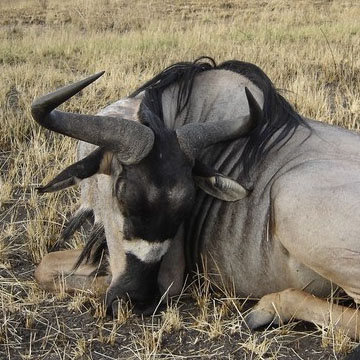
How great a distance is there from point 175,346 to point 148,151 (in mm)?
989

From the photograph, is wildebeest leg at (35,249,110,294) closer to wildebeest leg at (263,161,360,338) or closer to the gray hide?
the gray hide

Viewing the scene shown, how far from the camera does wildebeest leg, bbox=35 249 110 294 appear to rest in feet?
13.5

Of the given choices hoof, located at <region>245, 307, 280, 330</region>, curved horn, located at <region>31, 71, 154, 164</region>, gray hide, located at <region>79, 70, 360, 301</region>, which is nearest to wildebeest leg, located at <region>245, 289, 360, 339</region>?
hoof, located at <region>245, 307, 280, 330</region>

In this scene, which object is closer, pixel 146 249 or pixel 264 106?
pixel 146 249

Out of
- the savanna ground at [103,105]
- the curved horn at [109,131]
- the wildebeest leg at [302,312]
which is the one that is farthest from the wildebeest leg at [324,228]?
the curved horn at [109,131]

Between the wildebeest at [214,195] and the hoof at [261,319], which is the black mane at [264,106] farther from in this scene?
the hoof at [261,319]

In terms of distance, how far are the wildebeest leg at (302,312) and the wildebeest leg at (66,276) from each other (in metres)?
0.91

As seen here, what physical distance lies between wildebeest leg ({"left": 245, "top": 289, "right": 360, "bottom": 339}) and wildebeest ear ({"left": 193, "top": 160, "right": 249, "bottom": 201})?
579mm

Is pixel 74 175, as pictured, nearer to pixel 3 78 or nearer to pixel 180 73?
pixel 180 73

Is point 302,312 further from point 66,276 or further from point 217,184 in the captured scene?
point 66,276

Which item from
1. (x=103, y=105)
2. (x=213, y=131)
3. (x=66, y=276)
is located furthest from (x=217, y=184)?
(x=103, y=105)

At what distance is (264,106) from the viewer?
4281mm

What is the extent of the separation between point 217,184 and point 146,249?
0.51 m

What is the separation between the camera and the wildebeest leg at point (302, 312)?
3605 millimetres
